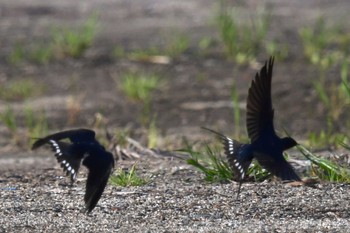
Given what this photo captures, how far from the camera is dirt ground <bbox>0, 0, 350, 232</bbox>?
19.7ft

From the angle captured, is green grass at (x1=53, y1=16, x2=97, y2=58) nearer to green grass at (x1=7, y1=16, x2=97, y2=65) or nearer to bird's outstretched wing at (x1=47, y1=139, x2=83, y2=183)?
green grass at (x1=7, y1=16, x2=97, y2=65)

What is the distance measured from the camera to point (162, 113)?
34.1 ft

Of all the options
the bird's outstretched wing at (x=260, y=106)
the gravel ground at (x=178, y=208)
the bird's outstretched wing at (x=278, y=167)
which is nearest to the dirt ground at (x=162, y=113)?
the gravel ground at (x=178, y=208)

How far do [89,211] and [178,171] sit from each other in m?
1.41

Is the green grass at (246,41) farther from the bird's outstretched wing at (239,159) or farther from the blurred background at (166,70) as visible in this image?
the bird's outstretched wing at (239,159)

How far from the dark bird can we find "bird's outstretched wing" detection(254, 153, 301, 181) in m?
0.74

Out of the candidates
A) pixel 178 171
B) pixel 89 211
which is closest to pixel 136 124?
pixel 178 171

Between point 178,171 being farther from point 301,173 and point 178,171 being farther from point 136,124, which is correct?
point 136,124

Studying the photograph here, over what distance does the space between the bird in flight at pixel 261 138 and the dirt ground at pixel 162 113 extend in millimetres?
255

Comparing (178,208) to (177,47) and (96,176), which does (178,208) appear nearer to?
(96,176)

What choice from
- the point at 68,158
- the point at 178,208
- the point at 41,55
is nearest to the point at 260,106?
the point at 178,208

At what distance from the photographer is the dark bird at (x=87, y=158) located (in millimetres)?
5863

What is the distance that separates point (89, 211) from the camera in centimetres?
589

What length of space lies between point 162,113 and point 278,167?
4503 mm
